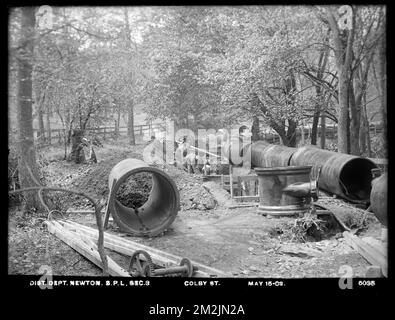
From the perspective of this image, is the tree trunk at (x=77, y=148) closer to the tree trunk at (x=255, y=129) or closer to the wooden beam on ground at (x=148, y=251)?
the wooden beam on ground at (x=148, y=251)

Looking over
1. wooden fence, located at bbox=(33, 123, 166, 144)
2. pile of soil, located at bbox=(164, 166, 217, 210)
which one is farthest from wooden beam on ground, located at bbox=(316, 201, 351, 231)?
wooden fence, located at bbox=(33, 123, 166, 144)

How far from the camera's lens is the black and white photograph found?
4742mm

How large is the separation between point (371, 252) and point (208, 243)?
96.8 inches

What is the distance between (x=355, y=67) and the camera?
774 cm

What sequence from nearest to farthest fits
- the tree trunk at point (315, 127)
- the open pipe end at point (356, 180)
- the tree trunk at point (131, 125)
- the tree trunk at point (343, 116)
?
the open pipe end at point (356, 180) → the tree trunk at point (343, 116) → the tree trunk at point (131, 125) → the tree trunk at point (315, 127)

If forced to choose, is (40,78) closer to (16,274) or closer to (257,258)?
(16,274)

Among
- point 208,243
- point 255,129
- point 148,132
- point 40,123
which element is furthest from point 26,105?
point 255,129

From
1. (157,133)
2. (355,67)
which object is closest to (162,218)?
(157,133)

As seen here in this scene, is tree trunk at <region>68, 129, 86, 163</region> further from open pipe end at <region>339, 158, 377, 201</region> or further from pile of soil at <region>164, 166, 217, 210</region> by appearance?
open pipe end at <region>339, 158, 377, 201</region>

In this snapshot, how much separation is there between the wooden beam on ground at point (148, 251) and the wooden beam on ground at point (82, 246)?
0.25 meters

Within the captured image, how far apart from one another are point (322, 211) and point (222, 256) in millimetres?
2639

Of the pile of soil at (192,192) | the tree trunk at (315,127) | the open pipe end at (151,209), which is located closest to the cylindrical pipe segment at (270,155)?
the tree trunk at (315,127)

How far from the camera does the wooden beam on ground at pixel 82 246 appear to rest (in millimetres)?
4664

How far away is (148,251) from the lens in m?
5.53
